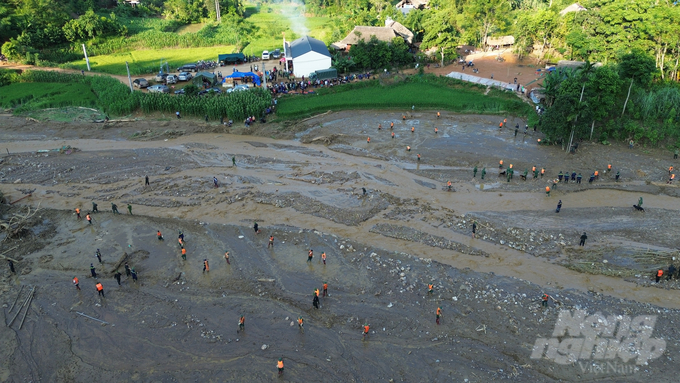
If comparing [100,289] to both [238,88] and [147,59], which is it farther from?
[147,59]

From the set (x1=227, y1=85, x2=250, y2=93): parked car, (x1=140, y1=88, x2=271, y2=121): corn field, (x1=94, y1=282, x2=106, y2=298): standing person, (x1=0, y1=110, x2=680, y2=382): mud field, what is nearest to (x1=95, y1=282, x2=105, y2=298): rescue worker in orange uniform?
(x1=94, y1=282, x2=106, y2=298): standing person

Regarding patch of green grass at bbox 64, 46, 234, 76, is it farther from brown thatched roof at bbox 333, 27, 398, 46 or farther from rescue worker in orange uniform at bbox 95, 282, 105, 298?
rescue worker in orange uniform at bbox 95, 282, 105, 298

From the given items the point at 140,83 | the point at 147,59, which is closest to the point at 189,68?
the point at 140,83

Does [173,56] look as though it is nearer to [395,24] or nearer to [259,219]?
[395,24]

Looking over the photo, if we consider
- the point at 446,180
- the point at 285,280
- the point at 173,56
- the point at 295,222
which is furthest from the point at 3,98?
the point at 446,180

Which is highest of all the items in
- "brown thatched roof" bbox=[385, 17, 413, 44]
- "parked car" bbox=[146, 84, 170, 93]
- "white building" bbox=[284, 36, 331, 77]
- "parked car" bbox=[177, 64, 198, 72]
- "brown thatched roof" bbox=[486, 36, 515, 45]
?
"brown thatched roof" bbox=[385, 17, 413, 44]

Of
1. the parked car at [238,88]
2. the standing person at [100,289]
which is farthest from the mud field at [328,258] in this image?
the parked car at [238,88]
